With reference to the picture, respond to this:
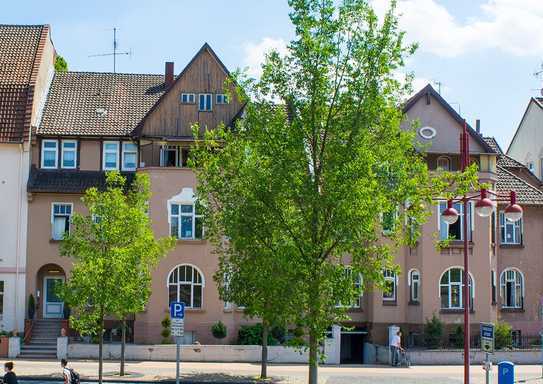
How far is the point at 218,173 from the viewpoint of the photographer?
2730cm

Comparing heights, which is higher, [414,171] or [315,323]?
[414,171]

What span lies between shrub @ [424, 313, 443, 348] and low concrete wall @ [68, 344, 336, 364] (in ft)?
22.0

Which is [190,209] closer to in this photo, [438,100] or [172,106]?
[172,106]

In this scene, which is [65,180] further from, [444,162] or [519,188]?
[519,188]

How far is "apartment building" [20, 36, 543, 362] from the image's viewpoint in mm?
41188

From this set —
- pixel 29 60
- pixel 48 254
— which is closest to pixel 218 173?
pixel 48 254

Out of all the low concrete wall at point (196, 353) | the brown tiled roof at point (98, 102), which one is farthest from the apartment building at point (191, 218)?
the low concrete wall at point (196, 353)

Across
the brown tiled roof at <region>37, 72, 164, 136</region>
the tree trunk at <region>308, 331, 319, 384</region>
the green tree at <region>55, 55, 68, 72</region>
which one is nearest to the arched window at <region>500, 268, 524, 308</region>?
the brown tiled roof at <region>37, 72, 164, 136</region>

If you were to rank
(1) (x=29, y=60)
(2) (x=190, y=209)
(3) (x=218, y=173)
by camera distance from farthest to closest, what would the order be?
(1) (x=29, y=60), (2) (x=190, y=209), (3) (x=218, y=173)

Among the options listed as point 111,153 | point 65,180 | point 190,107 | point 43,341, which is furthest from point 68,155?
point 43,341

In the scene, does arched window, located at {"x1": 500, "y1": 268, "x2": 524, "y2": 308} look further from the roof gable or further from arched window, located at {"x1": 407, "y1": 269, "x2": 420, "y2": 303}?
the roof gable

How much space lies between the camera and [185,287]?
41.2m

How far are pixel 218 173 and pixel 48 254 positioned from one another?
1814 centimetres

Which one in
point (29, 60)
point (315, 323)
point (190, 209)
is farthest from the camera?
point (29, 60)
